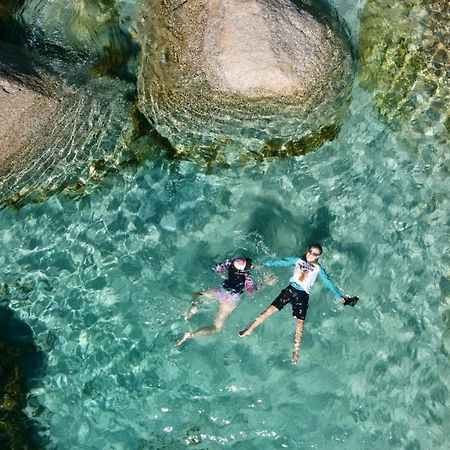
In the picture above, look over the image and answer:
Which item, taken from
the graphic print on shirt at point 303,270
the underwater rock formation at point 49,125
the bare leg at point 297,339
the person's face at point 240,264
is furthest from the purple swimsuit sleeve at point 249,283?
the underwater rock formation at point 49,125

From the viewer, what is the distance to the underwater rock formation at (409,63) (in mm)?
8633

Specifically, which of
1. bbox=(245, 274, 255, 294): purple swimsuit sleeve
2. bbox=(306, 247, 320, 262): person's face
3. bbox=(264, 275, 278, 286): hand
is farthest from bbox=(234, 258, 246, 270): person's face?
bbox=(306, 247, 320, 262): person's face

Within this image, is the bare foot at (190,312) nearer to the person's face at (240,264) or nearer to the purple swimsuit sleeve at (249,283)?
the purple swimsuit sleeve at (249,283)

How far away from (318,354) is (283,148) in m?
3.05

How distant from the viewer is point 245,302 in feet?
28.2

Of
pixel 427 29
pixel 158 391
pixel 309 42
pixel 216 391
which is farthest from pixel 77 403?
pixel 427 29

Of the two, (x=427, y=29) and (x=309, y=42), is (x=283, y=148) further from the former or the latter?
(x=427, y=29)

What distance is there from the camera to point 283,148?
340 inches

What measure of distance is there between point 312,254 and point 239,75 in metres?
2.61

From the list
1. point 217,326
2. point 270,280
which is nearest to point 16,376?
point 217,326

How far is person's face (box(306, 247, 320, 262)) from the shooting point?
8.02 m

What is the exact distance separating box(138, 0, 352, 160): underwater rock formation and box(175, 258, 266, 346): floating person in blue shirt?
1.68 m

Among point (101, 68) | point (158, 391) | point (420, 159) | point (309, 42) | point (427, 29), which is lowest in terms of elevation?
point (158, 391)

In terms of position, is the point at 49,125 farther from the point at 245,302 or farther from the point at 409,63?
the point at 409,63
